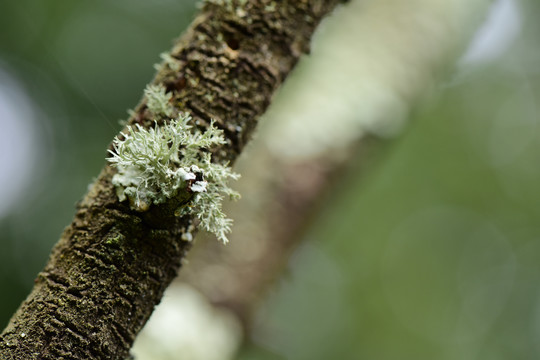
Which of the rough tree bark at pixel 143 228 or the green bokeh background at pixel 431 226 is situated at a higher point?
the green bokeh background at pixel 431 226

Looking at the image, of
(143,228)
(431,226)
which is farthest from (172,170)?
(431,226)

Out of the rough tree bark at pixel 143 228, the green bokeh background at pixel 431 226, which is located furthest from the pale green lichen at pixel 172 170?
the green bokeh background at pixel 431 226

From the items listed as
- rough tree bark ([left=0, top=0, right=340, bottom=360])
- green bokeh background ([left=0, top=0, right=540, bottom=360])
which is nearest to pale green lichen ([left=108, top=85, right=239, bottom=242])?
rough tree bark ([left=0, top=0, right=340, bottom=360])

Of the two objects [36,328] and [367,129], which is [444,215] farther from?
[36,328]

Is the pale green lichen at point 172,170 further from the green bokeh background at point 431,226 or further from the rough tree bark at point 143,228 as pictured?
the green bokeh background at point 431,226

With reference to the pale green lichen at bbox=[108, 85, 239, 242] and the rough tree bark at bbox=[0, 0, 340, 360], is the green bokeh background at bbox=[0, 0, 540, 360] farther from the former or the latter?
the pale green lichen at bbox=[108, 85, 239, 242]

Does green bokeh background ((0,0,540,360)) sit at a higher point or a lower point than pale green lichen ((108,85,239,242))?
higher
